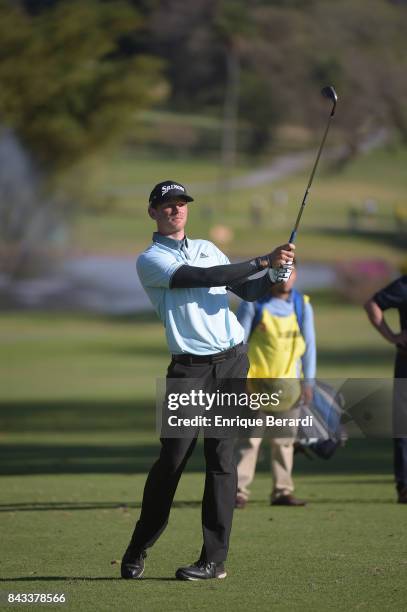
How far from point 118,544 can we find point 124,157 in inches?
3827

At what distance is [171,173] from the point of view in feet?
327

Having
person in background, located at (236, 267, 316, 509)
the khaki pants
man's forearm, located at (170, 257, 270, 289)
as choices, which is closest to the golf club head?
man's forearm, located at (170, 257, 270, 289)

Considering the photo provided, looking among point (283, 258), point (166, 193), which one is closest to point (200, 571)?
point (283, 258)

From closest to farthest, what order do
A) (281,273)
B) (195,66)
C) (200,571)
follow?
(281,273) → (200,571) → (195,66)

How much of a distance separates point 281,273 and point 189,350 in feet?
2.08

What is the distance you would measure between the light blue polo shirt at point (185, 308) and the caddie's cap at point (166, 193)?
267mm

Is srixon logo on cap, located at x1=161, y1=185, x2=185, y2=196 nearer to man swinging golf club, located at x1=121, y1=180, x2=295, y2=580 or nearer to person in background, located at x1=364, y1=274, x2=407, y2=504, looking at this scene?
man swinging golf club, located at x1=121, y1=180, x2=295, y2=580

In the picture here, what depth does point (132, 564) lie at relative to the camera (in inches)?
308

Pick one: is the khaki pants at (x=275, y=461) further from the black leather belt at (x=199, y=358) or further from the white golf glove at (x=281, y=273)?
the white golf glove at (x=281, y=273)

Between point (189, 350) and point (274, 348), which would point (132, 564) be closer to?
point (189, 350)

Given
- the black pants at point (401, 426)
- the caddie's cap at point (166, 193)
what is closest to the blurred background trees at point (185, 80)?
the black pants at point (401, 426)

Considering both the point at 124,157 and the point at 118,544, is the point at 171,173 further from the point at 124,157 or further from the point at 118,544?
the point at 118,544

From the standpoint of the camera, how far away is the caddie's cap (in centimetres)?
777

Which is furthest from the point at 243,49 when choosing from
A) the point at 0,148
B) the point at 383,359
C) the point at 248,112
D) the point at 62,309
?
the point at 383,359
